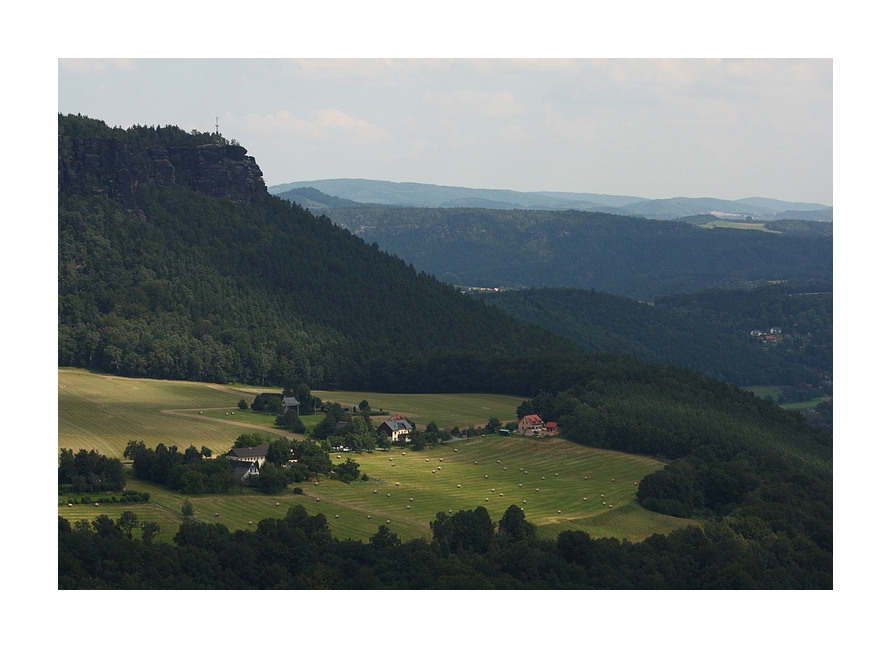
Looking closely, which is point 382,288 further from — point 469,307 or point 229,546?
point 229,546

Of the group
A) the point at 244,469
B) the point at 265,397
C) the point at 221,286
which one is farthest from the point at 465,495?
the point at 221,286

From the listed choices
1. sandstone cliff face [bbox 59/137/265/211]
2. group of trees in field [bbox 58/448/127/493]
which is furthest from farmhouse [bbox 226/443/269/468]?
sandstone cliff face [bbox 59/137/265/211]

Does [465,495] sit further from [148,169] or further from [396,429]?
[148,169]

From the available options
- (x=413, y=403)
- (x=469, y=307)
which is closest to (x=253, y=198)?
(x=469, y=307)

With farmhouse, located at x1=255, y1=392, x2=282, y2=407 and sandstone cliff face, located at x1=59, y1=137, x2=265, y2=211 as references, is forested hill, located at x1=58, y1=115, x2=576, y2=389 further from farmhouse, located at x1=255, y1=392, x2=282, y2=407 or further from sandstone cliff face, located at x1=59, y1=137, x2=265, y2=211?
farmhouse, located at x1=255, y1=392, x2=282, y2=407

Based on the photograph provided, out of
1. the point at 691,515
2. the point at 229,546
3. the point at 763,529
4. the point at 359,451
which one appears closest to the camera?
the point at 229,546

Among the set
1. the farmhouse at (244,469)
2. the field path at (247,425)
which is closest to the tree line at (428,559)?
the farmhouse at (244,469)
